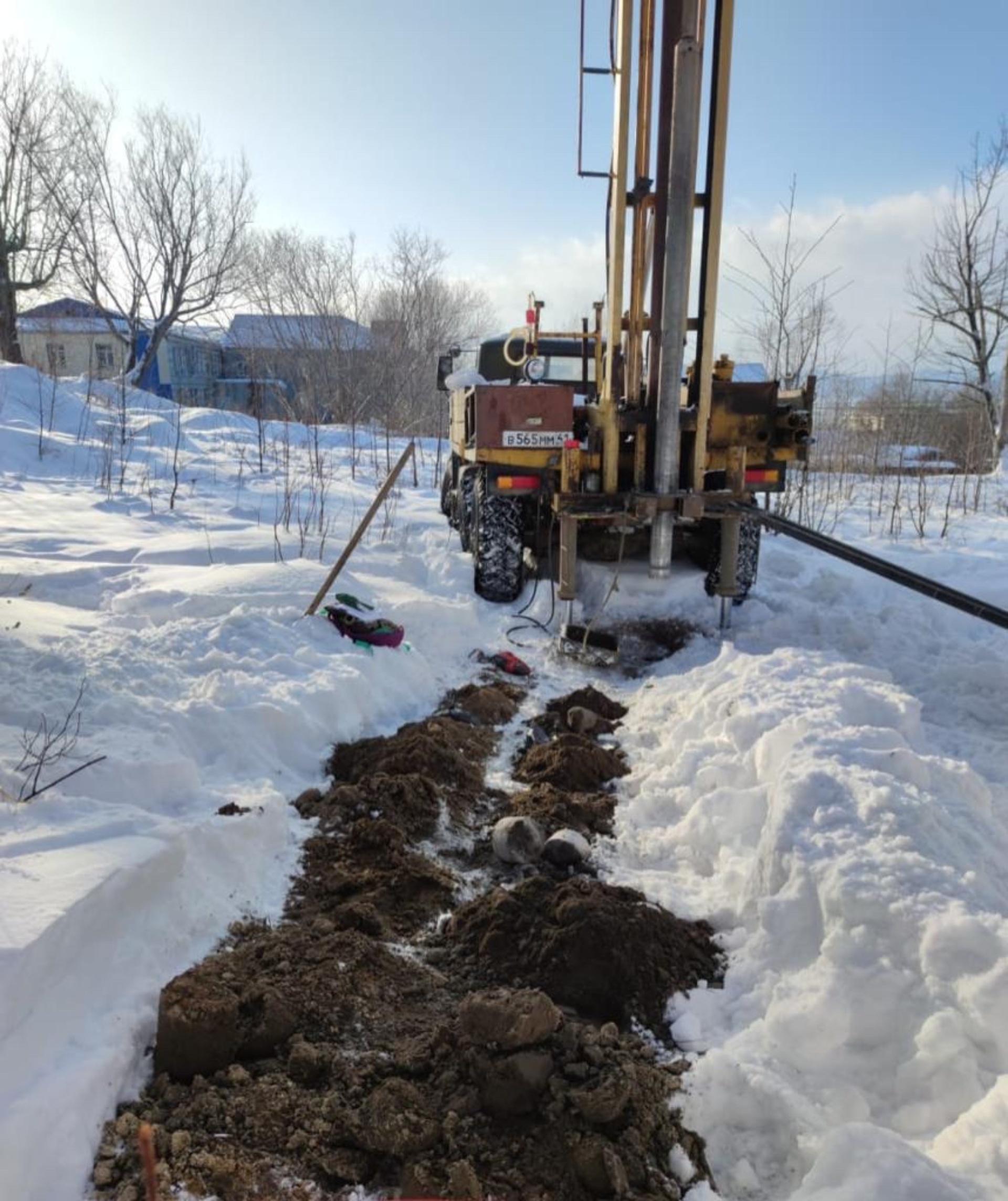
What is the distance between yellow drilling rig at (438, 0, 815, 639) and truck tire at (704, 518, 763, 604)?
17 mm

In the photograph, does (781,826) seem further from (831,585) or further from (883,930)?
(831,585)

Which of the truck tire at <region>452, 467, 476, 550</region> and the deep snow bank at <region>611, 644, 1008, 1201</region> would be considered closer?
the deep snow bank at <region>611, 644, 1008, 1201</region>

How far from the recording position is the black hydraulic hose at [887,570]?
4920 mm

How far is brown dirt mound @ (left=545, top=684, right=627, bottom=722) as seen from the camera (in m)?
5.34

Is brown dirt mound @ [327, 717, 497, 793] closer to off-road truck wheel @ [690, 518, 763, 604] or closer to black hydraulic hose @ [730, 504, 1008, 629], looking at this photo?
black hydraulic hose @ [730, 504, 1008, 629]

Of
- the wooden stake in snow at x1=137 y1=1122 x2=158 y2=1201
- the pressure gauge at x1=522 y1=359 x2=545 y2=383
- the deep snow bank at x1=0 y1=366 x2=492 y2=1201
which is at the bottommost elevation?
the deep snow bank at x1=0 y1=366 x2=492 y2=1201

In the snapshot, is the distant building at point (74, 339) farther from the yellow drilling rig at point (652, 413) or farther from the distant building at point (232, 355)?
the yellow drilling rig at point (652, 413)

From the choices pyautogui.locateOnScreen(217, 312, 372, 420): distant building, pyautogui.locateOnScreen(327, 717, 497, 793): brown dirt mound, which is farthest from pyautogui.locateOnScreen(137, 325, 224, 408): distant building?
pyautogui.locateOnScreen(327, 717, 497, 793): brown dirt mound

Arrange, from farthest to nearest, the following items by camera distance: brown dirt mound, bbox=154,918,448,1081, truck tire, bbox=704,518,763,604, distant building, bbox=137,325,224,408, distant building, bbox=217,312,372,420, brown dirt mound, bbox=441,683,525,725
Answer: distant building, bbox=137,325,224,408, distant building, bbox=217,312,372,420, truck tire, bbox=704,518,763,604, brown dirt mound, bbox=441,683,525,725, brown dirt mound, bbox=154,918,448,1081

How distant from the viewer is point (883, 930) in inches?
97.3

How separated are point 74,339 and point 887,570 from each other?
40.7 m

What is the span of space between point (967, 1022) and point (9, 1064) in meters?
2.43

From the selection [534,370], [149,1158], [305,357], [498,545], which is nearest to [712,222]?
[534,370]

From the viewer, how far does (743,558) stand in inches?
292
